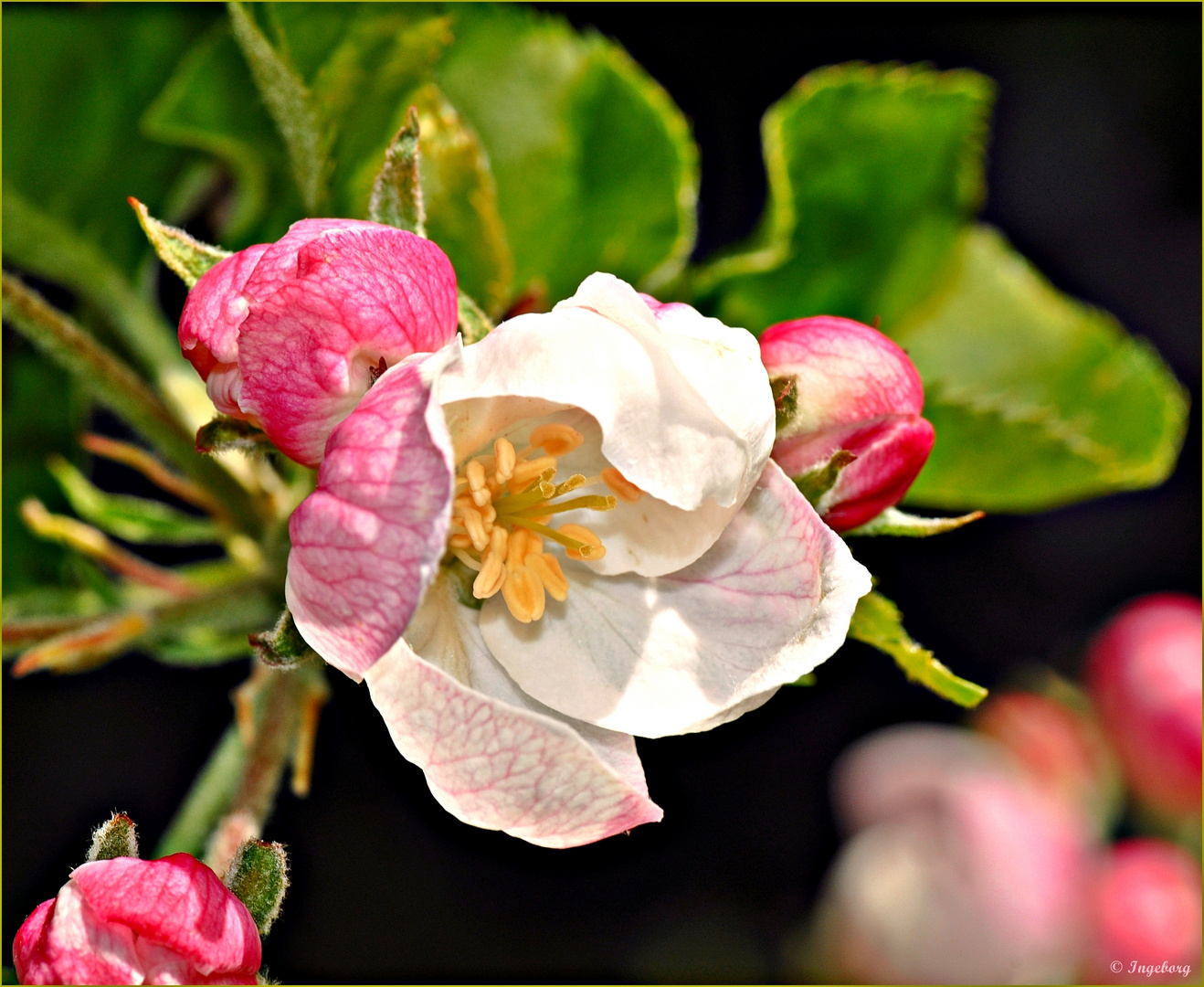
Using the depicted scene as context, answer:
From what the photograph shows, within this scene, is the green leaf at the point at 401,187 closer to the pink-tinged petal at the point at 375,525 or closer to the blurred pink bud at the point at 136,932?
the pink-tinged petal at the point at 375,525

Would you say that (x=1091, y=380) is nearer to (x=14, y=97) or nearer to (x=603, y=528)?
(x=603, y=528)

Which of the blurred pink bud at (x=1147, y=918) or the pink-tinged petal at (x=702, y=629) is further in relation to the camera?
the blurred pink bud at (x=1147, y=918)

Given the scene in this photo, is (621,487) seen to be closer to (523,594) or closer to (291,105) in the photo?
(523,594)

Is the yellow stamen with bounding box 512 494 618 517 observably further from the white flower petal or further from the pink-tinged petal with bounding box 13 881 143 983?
the pink-tinged petal with bounding box 13 881 143 983

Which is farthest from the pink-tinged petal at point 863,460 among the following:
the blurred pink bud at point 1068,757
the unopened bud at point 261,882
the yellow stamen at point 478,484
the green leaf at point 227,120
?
the blurred pink bud at point 1068,757

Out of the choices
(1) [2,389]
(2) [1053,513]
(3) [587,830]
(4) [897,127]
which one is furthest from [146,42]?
(2) [1053,513]

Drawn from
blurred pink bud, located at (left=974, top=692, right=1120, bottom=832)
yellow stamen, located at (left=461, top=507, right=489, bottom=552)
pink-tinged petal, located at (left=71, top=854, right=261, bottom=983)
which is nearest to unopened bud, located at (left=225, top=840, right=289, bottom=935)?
pink-tinged petal, located at (left=71, top=854, right=261, bottom=983)
